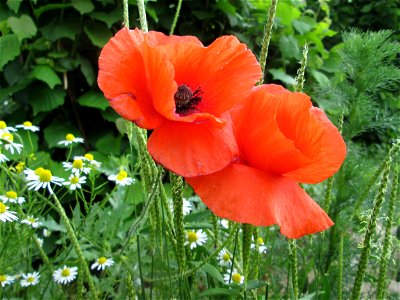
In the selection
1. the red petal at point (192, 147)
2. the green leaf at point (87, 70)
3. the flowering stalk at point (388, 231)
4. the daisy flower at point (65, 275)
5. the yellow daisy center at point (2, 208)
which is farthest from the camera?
the green leaf at point (87, 70)

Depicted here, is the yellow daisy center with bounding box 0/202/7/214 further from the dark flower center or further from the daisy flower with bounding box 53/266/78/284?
the dark flower center

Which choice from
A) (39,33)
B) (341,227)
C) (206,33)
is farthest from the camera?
(206,33)

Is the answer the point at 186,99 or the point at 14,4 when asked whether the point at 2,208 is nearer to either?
the point at 186,99

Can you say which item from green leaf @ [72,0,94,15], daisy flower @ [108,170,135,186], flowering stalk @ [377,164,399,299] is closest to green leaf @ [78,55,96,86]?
green leaf @ [72,0,94,15]

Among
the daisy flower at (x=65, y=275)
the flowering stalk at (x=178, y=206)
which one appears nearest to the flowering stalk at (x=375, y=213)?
the flowering stalk at (x=178, y=206)

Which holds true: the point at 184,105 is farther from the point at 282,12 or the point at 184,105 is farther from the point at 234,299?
the point at 282,12

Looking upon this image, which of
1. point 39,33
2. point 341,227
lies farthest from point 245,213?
point 39,33

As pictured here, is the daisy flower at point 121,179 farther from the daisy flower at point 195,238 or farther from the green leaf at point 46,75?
the green leaf at point 46,75
